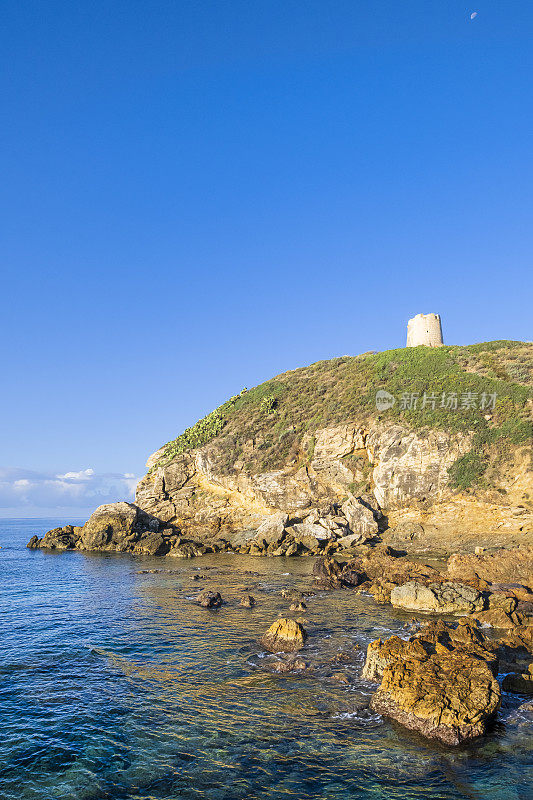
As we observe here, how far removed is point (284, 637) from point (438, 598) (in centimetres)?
974

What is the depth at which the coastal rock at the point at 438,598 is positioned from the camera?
2262 centimetres

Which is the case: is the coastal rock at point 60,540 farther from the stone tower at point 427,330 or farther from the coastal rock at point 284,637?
the stone tower at point 427,330

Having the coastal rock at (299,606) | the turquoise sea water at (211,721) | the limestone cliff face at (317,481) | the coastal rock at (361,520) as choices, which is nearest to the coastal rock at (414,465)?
the limestone cliff face at (317,481)

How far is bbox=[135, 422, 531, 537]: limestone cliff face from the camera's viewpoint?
155ft

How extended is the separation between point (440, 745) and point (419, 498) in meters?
37.8

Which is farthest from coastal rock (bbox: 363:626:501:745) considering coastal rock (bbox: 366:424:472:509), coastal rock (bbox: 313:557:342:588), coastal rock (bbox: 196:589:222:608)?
coastal rock (bbox: 366:424:472:509)

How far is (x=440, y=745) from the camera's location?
11070 mm

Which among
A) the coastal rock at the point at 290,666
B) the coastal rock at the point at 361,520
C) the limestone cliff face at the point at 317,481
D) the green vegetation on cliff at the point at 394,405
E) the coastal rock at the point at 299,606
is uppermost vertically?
the green vegetation on cliff at the point at 394,405

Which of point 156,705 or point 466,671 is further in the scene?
point 156,705

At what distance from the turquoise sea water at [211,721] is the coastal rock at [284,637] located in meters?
0.56

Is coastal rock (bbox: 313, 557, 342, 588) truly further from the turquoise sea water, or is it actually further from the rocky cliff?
the rocky cliff

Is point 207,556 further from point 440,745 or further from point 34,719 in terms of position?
point 440,745

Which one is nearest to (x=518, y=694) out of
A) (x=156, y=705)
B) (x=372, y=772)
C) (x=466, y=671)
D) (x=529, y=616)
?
(x=466, y=671)

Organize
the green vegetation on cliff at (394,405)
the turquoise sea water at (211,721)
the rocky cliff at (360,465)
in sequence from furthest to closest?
the green vegetation on cliff at (394,405)
the rocky cliff at (360,465)
the turquoise sea water at (211,721)
